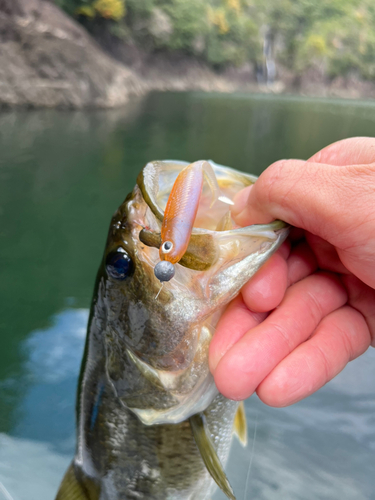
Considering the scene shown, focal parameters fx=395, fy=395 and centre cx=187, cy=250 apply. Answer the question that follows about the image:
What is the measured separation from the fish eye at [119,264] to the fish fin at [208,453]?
24.4 inches

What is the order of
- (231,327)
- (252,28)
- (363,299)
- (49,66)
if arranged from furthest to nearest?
(252,28)
(49,66)
(363,299)
(231,327)

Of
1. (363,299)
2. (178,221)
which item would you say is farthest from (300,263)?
(178,221)

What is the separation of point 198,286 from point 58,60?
55.4 ft

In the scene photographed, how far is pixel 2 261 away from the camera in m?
3.64

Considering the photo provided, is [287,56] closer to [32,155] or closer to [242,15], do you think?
[242,15]

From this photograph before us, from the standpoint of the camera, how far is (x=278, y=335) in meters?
1.29

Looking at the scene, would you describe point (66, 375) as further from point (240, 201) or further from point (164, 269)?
point (164, 269)

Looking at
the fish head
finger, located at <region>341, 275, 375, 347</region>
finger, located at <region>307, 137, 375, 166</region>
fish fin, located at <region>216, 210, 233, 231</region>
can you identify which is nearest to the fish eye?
the fish head

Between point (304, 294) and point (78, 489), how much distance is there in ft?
4.00

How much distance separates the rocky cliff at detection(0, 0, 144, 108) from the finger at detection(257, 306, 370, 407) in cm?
1304

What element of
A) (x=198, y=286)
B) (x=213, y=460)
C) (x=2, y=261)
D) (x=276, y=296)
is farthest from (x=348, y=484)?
(x=2, y=261)

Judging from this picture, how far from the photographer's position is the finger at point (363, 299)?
61.8 inches

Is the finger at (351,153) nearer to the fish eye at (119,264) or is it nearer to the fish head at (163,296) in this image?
the fish head at (163,296)

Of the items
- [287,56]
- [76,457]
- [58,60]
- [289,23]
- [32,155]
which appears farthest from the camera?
[289,23]
